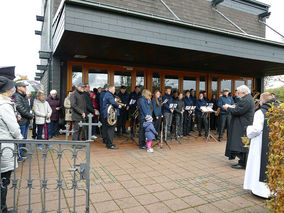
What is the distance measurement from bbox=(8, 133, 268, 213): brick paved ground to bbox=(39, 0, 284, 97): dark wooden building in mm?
3192

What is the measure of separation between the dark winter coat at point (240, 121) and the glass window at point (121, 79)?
5994mm

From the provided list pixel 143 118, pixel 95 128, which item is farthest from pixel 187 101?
pixel 95 128

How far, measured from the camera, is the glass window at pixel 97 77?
9375 millimetres

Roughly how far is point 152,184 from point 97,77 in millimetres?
6629

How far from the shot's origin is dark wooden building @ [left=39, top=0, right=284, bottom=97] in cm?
539

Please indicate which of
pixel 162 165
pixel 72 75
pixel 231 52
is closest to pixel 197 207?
pixel 162 165

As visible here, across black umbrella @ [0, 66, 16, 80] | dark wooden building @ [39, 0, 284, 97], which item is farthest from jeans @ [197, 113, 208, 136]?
black umbrella @ [0, 66, 16, 80]

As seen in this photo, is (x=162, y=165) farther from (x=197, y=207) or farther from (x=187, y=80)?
(x=187, y=80)

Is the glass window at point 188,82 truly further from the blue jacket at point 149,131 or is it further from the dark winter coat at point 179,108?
the blue jacket at point 149,131

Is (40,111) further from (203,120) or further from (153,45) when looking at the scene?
(203,120)

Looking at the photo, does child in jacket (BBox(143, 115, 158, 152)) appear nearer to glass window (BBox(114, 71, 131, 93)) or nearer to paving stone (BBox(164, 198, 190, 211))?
paving stone (BBox(164, 198, 190, 211))

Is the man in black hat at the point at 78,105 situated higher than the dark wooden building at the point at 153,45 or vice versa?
the dark wooden building at the point at 153,45

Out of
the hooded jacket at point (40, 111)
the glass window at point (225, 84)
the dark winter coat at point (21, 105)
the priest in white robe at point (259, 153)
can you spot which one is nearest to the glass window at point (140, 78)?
the hooded jacket at point (40, 111)

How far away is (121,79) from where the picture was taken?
10102 millimetres
